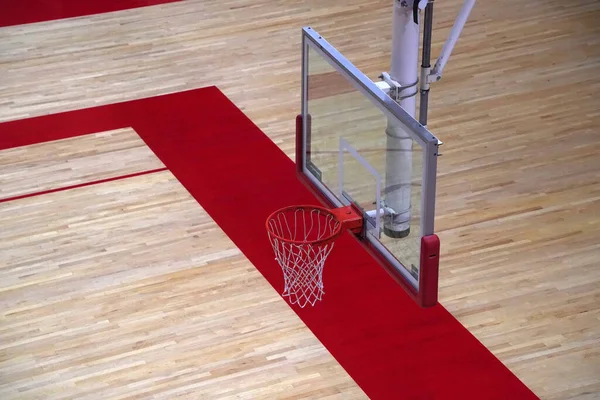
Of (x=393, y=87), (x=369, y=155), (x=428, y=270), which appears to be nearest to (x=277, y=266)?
(x=369, y=155)

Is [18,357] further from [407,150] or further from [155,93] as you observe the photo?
[155,93]

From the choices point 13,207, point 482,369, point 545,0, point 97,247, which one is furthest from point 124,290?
point 545,0

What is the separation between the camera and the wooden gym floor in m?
5.33

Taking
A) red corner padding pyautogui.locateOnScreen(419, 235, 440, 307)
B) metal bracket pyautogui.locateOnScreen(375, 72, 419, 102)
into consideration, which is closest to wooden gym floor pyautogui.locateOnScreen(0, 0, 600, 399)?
red corner padding pyautogui.locateOnScreen(419, 235, 440, 307)

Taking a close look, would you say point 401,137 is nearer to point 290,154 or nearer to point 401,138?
point 401,138

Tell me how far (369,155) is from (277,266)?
122cm

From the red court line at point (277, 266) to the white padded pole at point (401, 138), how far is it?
2.48 ft

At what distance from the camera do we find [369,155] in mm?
5047

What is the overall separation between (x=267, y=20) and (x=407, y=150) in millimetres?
4577

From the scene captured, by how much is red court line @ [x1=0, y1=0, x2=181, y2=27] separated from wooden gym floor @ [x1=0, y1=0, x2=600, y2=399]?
14 centimetres

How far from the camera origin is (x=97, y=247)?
622 centimetres

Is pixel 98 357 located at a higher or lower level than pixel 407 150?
lower

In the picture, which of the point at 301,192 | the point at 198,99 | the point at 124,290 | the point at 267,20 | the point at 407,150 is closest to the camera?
the point at 407,150

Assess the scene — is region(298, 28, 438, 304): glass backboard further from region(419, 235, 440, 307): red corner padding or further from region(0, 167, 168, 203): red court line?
region(0, 167, 168, 203): red court line
